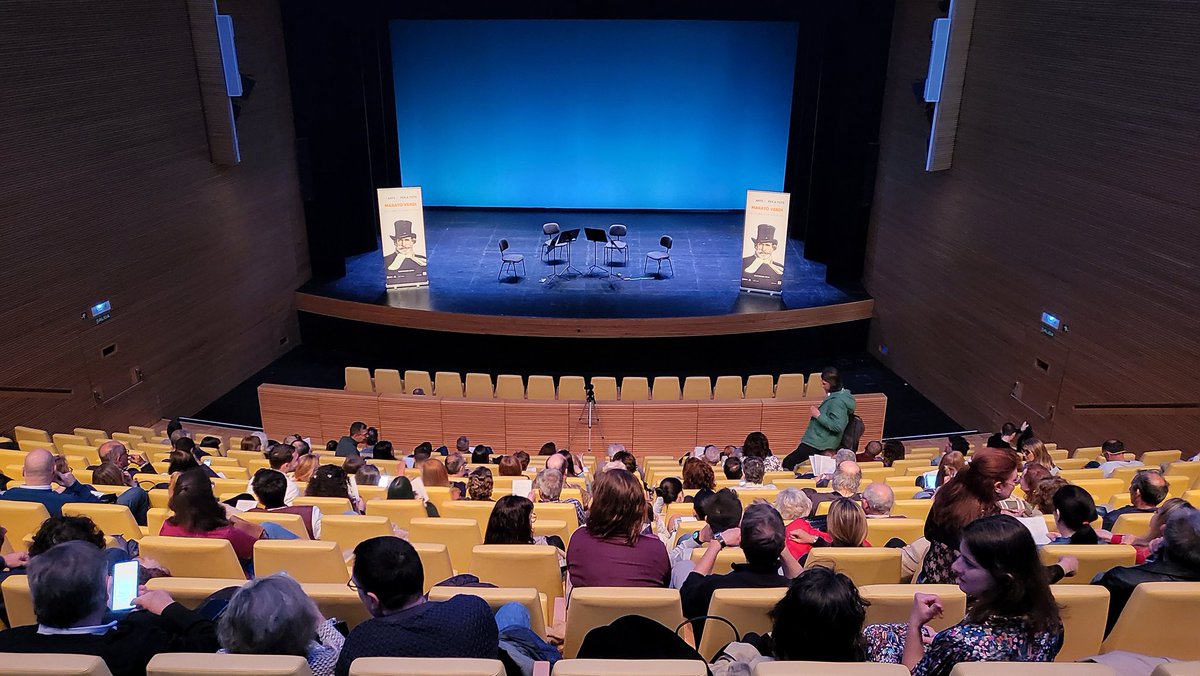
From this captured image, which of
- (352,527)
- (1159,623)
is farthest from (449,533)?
(1159,623)

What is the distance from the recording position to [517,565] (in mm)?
3564

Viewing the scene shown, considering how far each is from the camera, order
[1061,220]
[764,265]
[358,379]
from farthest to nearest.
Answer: [764,265] → [358,379] → [1061,220]

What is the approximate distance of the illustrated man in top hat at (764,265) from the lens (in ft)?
41.0

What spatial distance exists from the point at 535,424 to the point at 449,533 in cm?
484

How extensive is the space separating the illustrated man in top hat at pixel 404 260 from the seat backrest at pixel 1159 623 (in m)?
11.3

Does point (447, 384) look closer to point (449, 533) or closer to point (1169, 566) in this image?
point (449, 533)

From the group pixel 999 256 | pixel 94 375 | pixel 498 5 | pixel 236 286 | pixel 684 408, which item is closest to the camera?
pixel 684 408

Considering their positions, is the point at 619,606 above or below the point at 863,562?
above

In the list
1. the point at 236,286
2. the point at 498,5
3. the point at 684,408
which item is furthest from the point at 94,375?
the point at 498,5

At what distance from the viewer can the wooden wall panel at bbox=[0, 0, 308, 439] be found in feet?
27.8

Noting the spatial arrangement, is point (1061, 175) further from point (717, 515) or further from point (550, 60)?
point (550, 60)

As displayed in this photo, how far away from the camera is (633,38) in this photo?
1622 cm

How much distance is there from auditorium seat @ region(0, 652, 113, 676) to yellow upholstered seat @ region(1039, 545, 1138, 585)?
11.6ft

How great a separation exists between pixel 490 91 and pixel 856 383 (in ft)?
31.1
